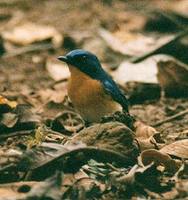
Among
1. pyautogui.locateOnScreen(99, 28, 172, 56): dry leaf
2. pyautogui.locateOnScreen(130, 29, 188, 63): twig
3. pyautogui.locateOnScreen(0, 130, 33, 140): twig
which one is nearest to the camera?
pyautogui.locateOnScreen(0, 130, 33, 140): twig

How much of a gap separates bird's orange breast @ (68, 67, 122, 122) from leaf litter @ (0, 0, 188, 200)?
13 cm

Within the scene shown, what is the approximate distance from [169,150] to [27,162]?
47.0 inches

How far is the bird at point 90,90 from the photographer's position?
258 inches

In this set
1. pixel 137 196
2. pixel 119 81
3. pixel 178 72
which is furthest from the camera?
pixel 119 81

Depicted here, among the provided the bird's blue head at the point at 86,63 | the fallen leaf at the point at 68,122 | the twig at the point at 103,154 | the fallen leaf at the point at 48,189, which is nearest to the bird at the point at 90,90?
the bird's blue head at the point at 86,63

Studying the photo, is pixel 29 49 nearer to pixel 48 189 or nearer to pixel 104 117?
pixel 104 117

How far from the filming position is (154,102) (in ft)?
24.8

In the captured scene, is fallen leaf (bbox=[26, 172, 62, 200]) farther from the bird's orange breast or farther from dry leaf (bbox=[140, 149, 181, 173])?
the bird's orange breast

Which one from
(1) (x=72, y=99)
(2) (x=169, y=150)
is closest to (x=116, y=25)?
(1) (x=72, y=99)

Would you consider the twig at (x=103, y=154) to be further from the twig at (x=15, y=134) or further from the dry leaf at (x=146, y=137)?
the twig at (x=15, y=134)

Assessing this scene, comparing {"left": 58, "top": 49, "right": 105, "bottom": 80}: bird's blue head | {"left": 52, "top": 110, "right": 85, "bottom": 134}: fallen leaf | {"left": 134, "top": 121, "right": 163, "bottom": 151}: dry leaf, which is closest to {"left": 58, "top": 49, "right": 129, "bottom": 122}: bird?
{"left": 58, "top": 49, "right": 105, "bottom": 80}: bird's blue head

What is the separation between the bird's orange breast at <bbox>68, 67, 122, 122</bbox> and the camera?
6551 millimetres

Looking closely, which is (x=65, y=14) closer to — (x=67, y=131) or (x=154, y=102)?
(x=154, y=102)

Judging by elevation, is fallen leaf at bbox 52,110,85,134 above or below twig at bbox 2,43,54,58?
above
